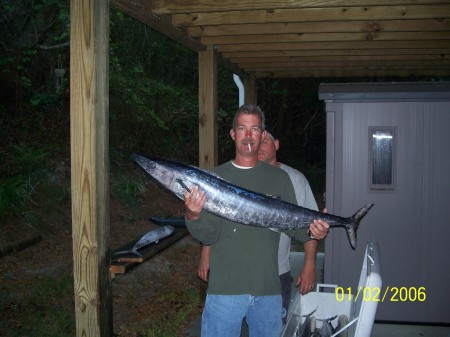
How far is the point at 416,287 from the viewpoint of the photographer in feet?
17.2

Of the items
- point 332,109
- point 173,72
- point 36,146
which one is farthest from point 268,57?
point 173,72

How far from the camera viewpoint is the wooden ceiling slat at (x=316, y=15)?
4.23 metres

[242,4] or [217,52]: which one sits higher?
[242,4]

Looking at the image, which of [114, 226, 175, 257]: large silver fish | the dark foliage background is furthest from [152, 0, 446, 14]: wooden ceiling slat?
the dark foliage background

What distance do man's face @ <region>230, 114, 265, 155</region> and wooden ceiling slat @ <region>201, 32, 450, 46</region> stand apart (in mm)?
2815

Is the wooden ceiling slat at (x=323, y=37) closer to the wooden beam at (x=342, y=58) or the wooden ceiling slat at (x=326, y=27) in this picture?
the wooden ceiling slat at (x=326, y=27)

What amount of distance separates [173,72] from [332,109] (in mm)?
10071

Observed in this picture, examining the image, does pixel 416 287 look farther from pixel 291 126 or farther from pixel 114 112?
pixel 291 126

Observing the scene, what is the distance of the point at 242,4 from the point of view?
414 centimetres

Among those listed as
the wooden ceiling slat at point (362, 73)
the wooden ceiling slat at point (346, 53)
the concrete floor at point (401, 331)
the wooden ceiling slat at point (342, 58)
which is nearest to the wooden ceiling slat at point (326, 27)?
the wooden ceiling slat at point (346, 53)

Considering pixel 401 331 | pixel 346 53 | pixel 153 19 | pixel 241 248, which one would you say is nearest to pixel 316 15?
pixel 153 19

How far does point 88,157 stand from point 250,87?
5.70m

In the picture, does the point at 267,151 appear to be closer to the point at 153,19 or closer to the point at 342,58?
the point at 153,19

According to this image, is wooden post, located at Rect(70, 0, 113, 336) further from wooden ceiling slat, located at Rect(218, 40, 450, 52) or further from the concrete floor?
wooden ceiling slat, located at Rect(218, 40, 450, 52)
